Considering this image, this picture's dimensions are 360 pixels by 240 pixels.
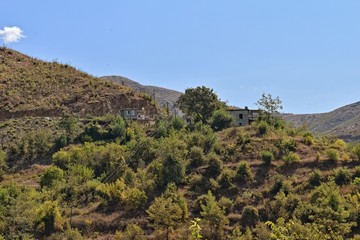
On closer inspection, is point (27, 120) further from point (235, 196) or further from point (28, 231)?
point (235, 196)

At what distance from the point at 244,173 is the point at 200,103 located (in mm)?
14134

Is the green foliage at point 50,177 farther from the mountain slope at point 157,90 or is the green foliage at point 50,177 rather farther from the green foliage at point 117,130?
the mountain slope at point 157,90

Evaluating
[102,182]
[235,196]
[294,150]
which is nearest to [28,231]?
[102,182]

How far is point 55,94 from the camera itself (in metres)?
54.7

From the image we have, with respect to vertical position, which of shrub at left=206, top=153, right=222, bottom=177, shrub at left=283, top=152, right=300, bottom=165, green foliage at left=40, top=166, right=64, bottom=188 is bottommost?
green foliage at left=40, top=166, right=64, bottom=188

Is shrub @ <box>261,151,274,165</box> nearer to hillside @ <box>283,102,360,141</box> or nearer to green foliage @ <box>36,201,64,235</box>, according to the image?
green foliage @ <box>36,201,64,235</box>

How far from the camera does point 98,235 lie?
25.3 meters

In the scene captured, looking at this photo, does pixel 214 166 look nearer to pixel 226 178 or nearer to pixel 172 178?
pixel 226 178

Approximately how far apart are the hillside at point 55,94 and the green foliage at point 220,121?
13703 mm

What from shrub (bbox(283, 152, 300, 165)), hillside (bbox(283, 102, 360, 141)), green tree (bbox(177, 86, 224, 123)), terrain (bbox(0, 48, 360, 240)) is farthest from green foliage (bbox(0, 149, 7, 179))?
hillside (bbox(283, 102, 360, 141))

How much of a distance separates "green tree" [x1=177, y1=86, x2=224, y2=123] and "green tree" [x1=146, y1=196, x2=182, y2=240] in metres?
19.1

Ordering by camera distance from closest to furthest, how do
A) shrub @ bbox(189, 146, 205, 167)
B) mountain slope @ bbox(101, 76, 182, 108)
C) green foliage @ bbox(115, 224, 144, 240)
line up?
green foliage @ bbox(115, 224, 144, 240)
shrub @ bbox(189, 146, 205, 167)
mountain slope @ bbox(101, 76, 182, 108)

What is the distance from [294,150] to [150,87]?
72303 mm

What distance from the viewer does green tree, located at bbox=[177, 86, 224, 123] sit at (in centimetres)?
4297
